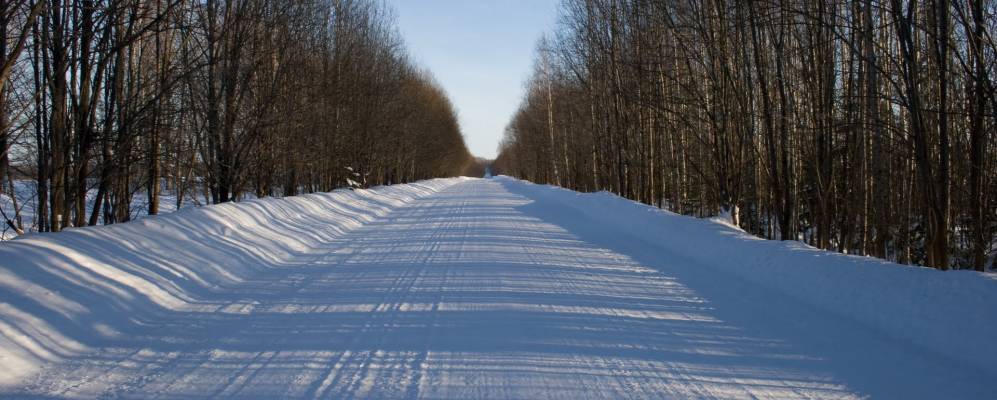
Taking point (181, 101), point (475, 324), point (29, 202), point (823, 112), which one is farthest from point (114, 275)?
point (823, 112)

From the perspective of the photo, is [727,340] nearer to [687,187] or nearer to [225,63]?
[225,63]

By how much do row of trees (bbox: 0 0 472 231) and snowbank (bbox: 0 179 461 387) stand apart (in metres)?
1.62

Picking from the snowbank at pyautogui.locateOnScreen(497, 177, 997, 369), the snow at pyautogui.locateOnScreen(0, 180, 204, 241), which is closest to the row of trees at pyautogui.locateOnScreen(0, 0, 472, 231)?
the snow at pyautogui.locateOnScreen(0, 180, 204, 241)

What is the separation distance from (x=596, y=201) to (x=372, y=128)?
16.4 metres

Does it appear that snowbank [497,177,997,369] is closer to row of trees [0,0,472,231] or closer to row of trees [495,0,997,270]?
row of trees [495,0,997,270]

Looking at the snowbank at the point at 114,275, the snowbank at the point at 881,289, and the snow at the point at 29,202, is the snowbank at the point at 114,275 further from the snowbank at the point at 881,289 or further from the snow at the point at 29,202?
the snowbank at the point at 881,289

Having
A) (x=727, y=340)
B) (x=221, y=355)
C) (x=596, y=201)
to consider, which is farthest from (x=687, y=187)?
(x=221, y=355)

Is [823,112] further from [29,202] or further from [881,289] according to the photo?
[29,202]

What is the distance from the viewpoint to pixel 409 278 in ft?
25.3

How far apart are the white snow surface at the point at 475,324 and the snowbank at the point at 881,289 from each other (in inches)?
0.7

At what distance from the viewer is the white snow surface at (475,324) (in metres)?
3.96

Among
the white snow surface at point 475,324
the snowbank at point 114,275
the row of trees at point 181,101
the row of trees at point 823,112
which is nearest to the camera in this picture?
the white snow surface at point 475,324

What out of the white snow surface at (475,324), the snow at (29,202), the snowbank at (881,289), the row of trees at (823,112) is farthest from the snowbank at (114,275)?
the row of trees at (823,112)

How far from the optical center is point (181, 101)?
1285 centimetres
